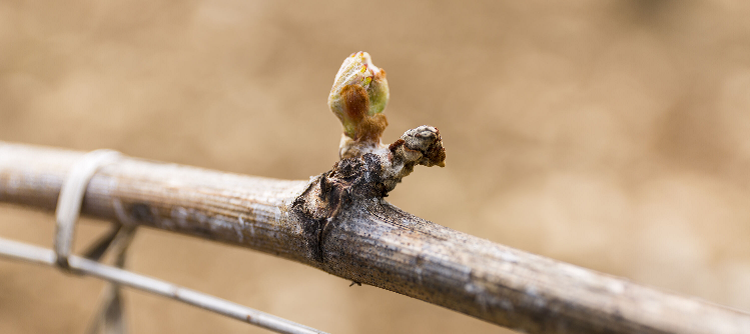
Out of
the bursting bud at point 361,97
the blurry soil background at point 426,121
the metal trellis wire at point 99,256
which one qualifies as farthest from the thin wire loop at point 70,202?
the blurry soil background at point 426,121

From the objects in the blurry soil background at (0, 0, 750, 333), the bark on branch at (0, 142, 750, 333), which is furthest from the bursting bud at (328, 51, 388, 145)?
the blurry soil background at (0, 0, 750, 333)

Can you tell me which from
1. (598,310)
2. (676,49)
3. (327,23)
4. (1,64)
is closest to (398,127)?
(327,23)

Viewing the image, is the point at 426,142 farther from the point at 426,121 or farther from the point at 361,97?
the point at 426,121

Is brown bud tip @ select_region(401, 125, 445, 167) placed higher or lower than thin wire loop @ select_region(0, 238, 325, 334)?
higher

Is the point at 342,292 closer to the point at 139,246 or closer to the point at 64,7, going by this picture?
the point at 139,246

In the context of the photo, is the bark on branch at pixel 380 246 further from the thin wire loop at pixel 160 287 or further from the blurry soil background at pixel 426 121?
the blurry soil background at pixel 426 121

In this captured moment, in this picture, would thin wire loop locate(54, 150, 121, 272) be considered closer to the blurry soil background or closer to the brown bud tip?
the brown bud tip

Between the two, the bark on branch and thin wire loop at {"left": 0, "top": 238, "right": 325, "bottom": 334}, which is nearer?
the bark on branch

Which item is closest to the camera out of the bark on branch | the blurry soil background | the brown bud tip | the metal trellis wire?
the bark on branch
